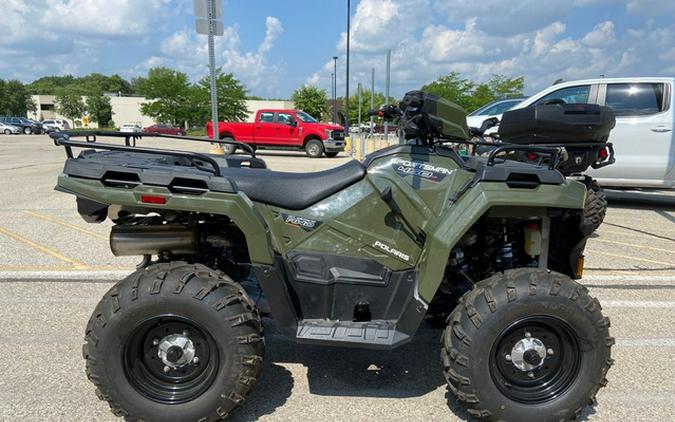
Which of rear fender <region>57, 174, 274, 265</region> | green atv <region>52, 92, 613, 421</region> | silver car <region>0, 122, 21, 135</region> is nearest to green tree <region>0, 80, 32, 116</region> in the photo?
silver car <region>0, 122, 21, 135</region>

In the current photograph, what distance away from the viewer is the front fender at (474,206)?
240cm

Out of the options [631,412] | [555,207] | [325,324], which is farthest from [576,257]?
[325,324]

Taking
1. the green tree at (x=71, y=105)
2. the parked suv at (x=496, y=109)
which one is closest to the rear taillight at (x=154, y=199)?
the parked suv at (x=496, y=109)

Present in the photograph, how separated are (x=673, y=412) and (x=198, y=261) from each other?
2921 millimetres

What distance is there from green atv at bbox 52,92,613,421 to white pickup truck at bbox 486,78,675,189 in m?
5.90

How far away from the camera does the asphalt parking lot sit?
261 cm

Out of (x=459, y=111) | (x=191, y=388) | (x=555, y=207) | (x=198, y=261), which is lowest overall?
(x=191, y=388)

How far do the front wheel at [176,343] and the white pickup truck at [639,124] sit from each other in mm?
6971

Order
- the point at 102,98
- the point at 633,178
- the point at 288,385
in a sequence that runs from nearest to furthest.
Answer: the point at 288,385 → the point at 633,178 → the point at 102,98

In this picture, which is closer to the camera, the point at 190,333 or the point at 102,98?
the point at 190,333

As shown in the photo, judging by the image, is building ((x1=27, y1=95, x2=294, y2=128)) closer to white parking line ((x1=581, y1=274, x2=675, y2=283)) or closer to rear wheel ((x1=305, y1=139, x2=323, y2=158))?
rear wheel ((x1=305, y1=139, x2=323, y2=158))

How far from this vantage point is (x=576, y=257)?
288cm

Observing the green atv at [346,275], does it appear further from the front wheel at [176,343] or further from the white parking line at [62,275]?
the white parking line at [62,275]

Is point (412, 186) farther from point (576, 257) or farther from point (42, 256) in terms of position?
point (42, 256)
